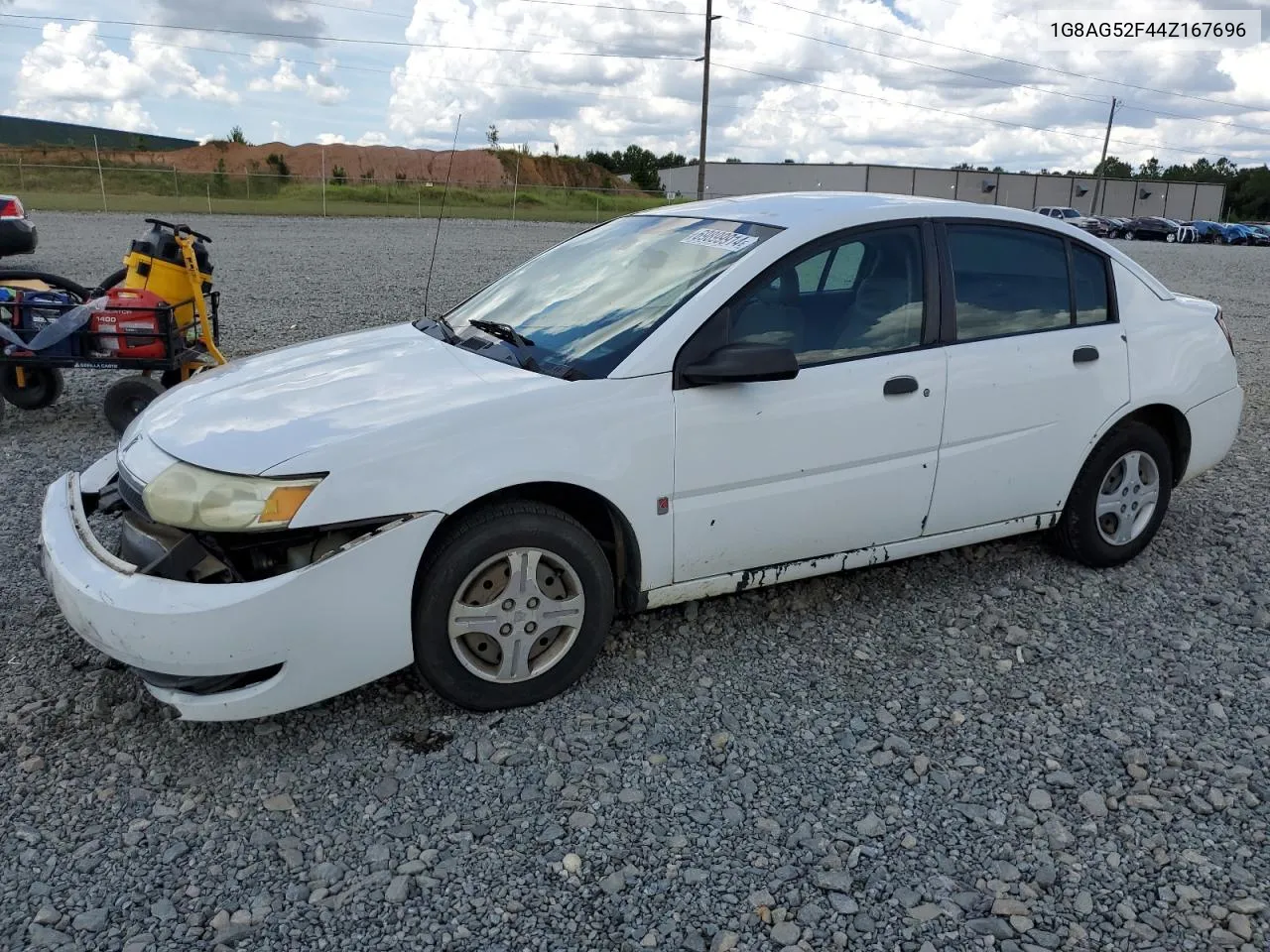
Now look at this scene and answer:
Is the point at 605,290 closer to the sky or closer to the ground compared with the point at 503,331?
closer to the sky

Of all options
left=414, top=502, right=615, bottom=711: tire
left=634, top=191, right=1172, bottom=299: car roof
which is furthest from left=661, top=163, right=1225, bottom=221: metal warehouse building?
left=414, top=502, right=615, bottom=711: tire

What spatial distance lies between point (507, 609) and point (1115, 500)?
299cm

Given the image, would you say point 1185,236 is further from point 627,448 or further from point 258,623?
point 258,623

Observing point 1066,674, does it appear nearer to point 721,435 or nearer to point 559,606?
point 721,435

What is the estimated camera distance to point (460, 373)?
3555 millimetres

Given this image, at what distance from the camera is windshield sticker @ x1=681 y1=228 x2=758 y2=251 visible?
12.5 feet

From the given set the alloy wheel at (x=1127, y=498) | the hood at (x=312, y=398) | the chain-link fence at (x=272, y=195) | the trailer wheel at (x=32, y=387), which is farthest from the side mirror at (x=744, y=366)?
the chain-link fence at (x=272, y=195)

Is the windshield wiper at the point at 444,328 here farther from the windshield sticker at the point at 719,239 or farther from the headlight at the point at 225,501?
the headlight at the point at 225,501

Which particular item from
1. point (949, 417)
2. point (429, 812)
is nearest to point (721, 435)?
point (949, 417)

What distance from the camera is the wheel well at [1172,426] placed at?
15.3 feet

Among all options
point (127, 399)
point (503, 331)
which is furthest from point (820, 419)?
point (127, 399)

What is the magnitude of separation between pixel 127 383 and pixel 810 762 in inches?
→ 217

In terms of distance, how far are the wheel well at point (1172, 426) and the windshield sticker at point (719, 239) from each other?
6.73 feet

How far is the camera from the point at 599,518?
3.58 metres
